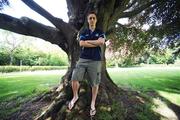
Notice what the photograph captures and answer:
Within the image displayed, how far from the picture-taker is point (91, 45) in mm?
7023

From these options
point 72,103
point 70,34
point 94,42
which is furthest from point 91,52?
point 70,34

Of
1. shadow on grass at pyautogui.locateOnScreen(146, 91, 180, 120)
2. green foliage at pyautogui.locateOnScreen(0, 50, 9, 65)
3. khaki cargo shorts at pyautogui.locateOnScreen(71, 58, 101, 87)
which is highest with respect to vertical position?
green foliage at pyautogui.locateOnScreen(0, 50, 9, 65)

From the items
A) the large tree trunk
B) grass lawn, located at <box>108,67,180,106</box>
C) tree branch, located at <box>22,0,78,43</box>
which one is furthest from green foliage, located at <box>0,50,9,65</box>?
tree branch, located at <box>22,0,78,43</box>

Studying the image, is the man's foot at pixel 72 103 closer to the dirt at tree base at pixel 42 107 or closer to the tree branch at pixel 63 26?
the dirt at tree base at pixel 42 107

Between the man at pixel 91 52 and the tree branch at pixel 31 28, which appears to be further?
the tree branch at pixel 31 28

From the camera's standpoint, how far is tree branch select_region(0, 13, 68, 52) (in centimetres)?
998

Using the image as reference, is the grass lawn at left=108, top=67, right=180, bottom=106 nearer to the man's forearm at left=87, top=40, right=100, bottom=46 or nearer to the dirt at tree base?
the dirt at tree base

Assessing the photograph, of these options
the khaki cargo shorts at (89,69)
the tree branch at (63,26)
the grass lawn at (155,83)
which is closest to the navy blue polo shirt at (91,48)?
the khaki cargo shorts at (89,69)

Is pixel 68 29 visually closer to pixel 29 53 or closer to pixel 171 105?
pixel 171 105

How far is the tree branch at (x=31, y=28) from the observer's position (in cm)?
998

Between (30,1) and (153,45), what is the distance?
1059 cm

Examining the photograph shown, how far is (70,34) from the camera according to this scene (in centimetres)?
1022

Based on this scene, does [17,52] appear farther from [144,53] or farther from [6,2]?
[6,2]

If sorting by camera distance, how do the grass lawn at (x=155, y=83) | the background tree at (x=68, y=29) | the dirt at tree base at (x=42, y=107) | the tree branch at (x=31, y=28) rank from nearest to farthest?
1. the background tree at (x=68, y=29)
2. the dirt at tree base at (x=42, y=107)
3. the tree branch at (x=31, y=28)
4. the grass lawn at (x=155, y=83)
